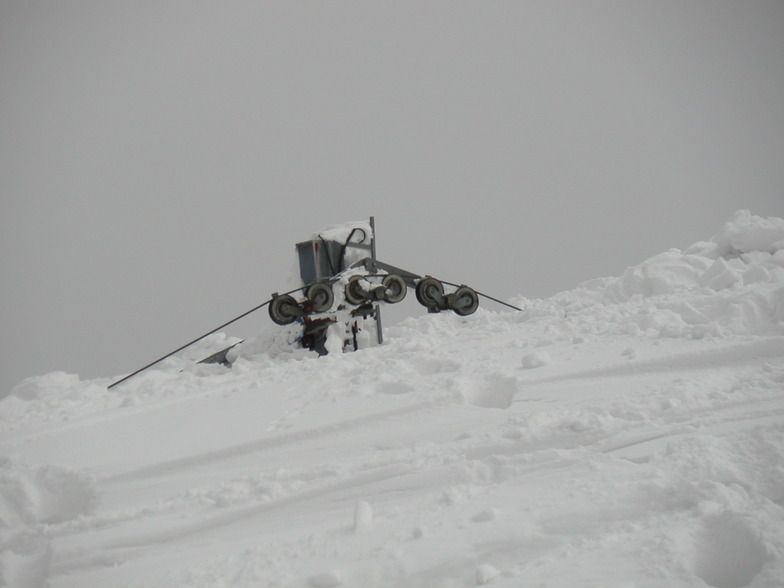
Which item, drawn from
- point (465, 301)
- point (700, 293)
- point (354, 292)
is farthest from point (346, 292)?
point (700, 293)

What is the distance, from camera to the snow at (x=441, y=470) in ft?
5.52

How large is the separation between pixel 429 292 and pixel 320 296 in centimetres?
167

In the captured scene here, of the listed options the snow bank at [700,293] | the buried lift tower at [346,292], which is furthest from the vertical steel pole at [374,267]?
the snow bank at [700,293]

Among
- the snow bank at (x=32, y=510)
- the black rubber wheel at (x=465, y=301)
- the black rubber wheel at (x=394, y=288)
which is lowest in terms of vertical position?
the black rubber wheel at (x=465, y=301)

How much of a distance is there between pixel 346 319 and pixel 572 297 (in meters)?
3.20

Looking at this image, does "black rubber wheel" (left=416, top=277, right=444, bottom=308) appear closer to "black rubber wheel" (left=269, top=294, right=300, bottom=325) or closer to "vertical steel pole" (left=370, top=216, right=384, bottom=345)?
"vertical steel pole" (left=370, top=216, right=384, bottom=345)

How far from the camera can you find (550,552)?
1.67 meters

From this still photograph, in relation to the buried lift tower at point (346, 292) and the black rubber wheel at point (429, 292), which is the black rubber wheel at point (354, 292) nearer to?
the buried lift tower at point (346, 292)

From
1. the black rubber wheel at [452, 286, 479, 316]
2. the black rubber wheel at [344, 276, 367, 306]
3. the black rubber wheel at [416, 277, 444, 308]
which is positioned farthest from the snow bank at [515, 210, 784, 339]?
the black rubber wheel at [344, 276, 367, 306]

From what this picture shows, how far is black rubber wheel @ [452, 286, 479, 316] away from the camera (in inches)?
286

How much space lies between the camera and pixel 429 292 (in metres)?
7.20

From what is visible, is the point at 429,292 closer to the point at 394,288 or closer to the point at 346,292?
the point at 394,288

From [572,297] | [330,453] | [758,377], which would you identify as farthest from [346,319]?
[758,377]

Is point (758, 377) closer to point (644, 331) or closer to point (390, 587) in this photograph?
point (644, 331)
